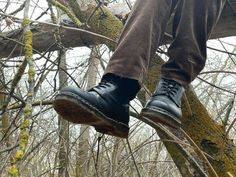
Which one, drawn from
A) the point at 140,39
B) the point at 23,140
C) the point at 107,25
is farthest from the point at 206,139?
the point at 23,140

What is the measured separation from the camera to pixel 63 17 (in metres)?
3.01

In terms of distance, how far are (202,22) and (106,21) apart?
1.05m

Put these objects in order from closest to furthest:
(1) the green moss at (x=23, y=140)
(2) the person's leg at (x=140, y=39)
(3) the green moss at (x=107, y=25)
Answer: (1) the green moss at (x=23, y=140)
(2) the person's leg at (x=140, y=39)
(3) the green moss at (x=107, y=25)

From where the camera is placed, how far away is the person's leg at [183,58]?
5.22ft

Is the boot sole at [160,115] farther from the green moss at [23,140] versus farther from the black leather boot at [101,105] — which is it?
the green moss at [23,140]

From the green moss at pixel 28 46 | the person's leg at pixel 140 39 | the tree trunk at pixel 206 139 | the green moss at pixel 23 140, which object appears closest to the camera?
the green moss at pixel 23 140

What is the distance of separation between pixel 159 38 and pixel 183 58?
0.50 feet

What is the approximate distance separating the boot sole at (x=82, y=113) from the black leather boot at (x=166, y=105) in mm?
131

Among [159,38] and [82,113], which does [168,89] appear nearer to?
[159,38]

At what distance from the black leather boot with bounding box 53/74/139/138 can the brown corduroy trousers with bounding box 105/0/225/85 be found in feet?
0.23

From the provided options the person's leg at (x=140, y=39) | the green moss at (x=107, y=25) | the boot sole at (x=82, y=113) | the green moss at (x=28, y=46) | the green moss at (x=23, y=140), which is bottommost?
the green moss at (x=23, y=140)

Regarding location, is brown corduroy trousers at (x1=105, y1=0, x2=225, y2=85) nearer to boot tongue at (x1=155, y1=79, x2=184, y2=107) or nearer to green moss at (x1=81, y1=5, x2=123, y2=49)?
boot tongue at (x1=155, y1=79, x2=184, y2=107)

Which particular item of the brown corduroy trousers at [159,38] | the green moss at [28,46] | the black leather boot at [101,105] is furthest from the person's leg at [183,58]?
the green moss at [28,46]

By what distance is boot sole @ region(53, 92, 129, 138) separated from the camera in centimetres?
149
